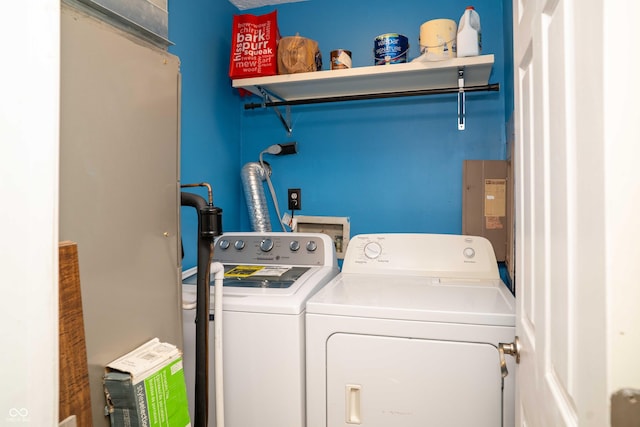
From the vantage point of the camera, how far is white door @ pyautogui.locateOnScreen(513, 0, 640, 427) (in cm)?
37

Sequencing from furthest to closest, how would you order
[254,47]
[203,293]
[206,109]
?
[206,109] → [254,47] → [203,293]

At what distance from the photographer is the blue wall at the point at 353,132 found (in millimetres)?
2104

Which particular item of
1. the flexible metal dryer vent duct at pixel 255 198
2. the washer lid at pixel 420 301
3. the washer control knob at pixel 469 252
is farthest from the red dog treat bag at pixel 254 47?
the washer control knob at pixel 469 252

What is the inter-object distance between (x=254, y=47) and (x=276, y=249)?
108 centimetres

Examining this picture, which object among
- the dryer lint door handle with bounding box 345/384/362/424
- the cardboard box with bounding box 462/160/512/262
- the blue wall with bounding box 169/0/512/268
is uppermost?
the blue wall with bounding box 169/0/512/268

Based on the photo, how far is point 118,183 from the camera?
0.90 meters

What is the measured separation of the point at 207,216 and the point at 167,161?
0.68 ft

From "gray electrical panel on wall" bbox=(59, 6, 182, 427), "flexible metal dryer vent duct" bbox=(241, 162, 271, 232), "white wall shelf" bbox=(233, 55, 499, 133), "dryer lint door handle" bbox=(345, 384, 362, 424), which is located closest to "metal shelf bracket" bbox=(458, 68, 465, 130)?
"white wall shelf" bbox=(233, 55, 499, 133)

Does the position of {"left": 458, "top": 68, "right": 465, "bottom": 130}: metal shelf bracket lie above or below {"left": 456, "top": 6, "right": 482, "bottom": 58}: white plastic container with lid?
below

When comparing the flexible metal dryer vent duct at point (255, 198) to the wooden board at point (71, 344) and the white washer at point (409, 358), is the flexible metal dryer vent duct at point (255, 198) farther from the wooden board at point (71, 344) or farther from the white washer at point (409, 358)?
the wooden board at point (71, 344)

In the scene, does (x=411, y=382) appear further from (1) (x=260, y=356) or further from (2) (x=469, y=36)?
(2) (x=469, y=36)

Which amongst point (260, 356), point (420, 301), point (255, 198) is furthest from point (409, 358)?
point (255, 198)

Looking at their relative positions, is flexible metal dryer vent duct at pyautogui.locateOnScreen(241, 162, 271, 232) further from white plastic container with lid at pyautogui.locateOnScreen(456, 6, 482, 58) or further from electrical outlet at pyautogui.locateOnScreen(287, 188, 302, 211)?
white plastic container with lid at pyautogui.locateOnScreen(456, 6, 482, 58)

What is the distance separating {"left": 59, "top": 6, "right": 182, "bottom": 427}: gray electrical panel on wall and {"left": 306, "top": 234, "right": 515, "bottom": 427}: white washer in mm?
529
